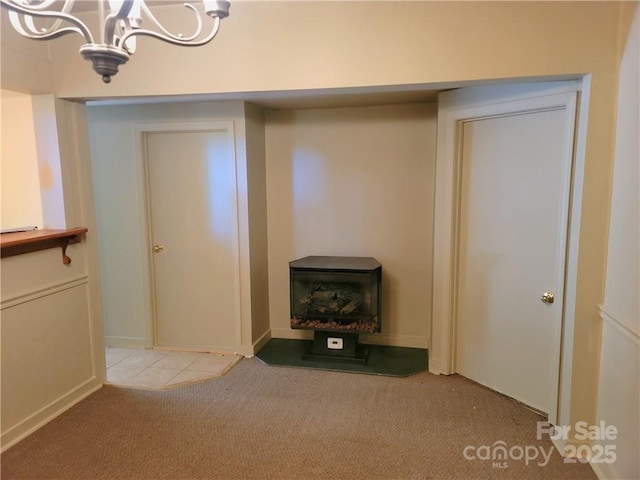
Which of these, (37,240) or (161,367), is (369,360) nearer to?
(161,367)

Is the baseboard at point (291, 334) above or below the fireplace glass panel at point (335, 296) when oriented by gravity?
below

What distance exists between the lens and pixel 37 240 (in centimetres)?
246

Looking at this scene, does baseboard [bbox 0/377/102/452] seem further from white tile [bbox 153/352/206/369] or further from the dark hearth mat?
the dark hearth mat

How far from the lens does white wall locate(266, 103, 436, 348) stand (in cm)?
357

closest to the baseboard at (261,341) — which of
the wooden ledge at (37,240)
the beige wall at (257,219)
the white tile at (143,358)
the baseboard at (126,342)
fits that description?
the beige wall at (257,219)

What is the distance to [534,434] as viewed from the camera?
7.95 feet

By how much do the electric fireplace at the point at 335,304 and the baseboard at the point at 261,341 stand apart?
454 millimetres

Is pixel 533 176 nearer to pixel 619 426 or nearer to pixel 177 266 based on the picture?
pixel 619 426

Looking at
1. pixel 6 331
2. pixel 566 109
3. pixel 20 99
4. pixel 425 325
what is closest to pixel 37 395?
pixel 6 331

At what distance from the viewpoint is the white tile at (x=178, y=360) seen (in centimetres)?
344

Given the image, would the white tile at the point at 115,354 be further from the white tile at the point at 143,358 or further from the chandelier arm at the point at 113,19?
the chandelier arm at the point at 113,19

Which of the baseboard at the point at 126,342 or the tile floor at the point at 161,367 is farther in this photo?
the baseboard at the point at 126,342

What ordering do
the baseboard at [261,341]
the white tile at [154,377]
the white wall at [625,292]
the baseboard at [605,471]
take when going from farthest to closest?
the baseboard at [261,341], the white tile at [154,377], the baseboard at [605,471], the white wall at [625,292]

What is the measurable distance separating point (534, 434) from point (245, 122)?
2.94 m
